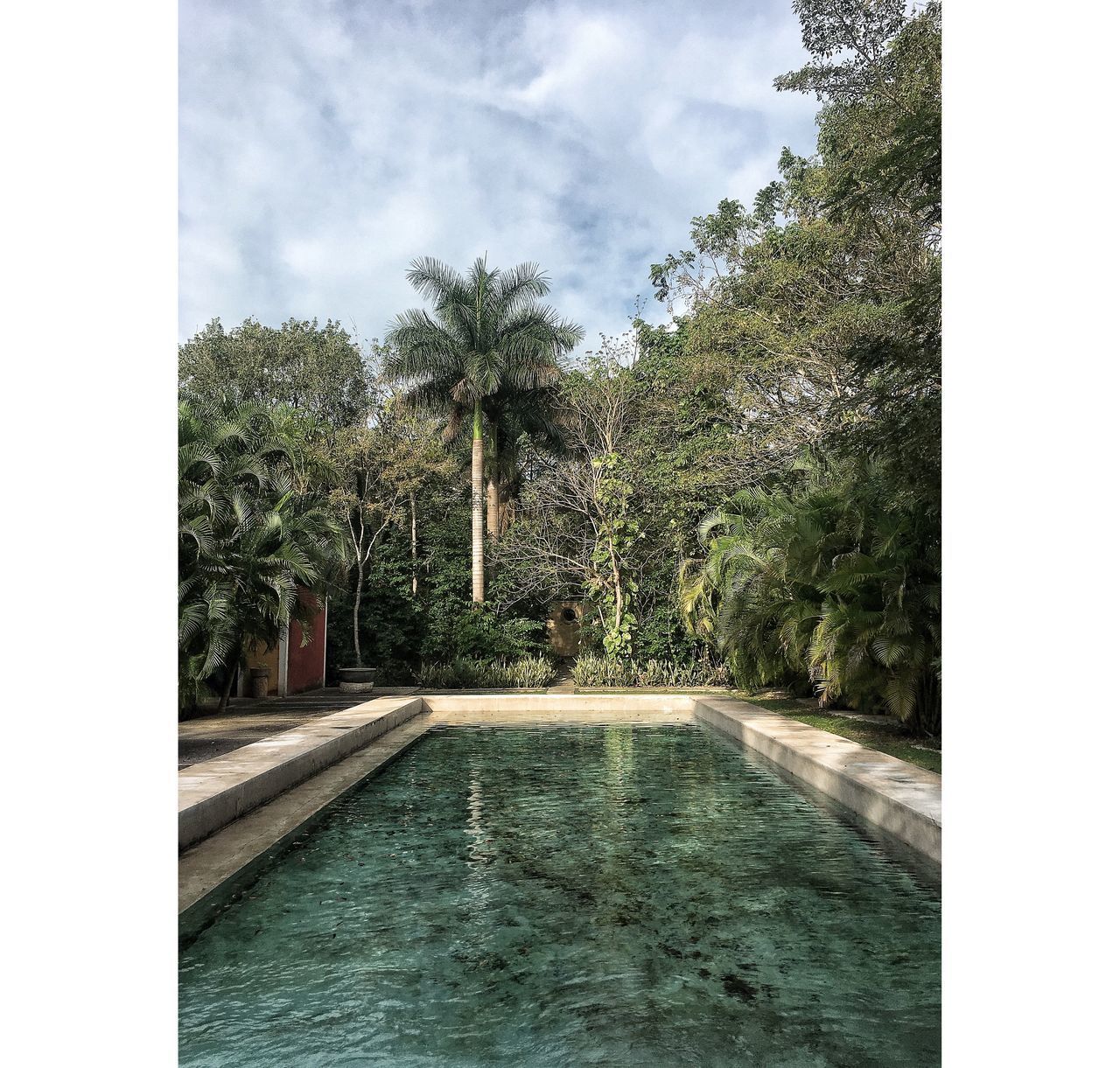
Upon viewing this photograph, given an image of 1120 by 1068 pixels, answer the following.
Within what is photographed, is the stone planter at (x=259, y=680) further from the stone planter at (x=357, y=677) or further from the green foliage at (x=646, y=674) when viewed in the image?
the green foliage at (x=646, y=674)

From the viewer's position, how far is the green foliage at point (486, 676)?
1805 centimetres

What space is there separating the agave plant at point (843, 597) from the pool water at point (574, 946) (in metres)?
2.38

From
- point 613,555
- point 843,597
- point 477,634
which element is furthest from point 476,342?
point 843,597

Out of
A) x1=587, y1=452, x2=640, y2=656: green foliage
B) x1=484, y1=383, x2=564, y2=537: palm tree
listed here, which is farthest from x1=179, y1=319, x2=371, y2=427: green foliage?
x1=587, y1=452, x2=640, y2=656: green foliage

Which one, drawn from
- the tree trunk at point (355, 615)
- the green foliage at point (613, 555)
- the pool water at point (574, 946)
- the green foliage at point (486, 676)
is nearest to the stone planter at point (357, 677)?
the tree trunk at point (355, 615)

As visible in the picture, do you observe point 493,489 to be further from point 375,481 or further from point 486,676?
point 486,676

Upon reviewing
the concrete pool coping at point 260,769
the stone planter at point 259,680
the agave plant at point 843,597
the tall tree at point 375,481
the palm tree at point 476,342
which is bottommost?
the stone planter at point 259,680

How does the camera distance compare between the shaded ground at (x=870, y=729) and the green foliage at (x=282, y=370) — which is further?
the green foliage at (x=282, y=370)

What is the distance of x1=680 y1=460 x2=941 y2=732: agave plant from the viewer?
8625mm

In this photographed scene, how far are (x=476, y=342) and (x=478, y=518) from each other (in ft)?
13.2

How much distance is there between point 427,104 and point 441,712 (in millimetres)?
15387

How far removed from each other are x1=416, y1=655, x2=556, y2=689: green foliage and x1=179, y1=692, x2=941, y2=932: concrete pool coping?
5.14 metres

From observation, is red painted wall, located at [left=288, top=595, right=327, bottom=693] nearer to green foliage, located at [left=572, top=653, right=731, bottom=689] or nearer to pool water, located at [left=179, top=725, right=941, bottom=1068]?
green foliage, located at [left=572, top=653, right=731, bottom=689]
